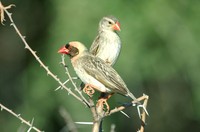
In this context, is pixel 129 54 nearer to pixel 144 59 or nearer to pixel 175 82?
pixel 144 59

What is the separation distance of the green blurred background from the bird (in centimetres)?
427

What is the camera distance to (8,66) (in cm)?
1586

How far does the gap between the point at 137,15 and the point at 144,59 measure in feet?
2.66

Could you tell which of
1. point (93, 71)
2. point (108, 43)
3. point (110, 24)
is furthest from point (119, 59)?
point (93, 71)

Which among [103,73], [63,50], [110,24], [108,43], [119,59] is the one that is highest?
[119,59]

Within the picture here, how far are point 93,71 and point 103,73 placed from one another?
0.09m

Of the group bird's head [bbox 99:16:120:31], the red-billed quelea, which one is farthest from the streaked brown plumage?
bird's head [bbox 99:16:120:31]

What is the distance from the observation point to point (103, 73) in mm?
6188

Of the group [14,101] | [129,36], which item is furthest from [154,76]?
[14,101]

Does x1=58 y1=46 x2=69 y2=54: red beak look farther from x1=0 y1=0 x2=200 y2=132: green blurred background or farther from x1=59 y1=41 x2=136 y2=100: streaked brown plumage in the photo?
x1=0 y1=0 x2=200 y2=132: green blurred background

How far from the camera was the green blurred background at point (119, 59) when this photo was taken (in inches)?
506

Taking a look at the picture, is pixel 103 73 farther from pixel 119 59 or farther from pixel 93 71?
pixel 119 59

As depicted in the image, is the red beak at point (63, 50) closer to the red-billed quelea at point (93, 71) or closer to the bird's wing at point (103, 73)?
the red-billed quelea at point (93, 71)

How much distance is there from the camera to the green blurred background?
12.8 meters
